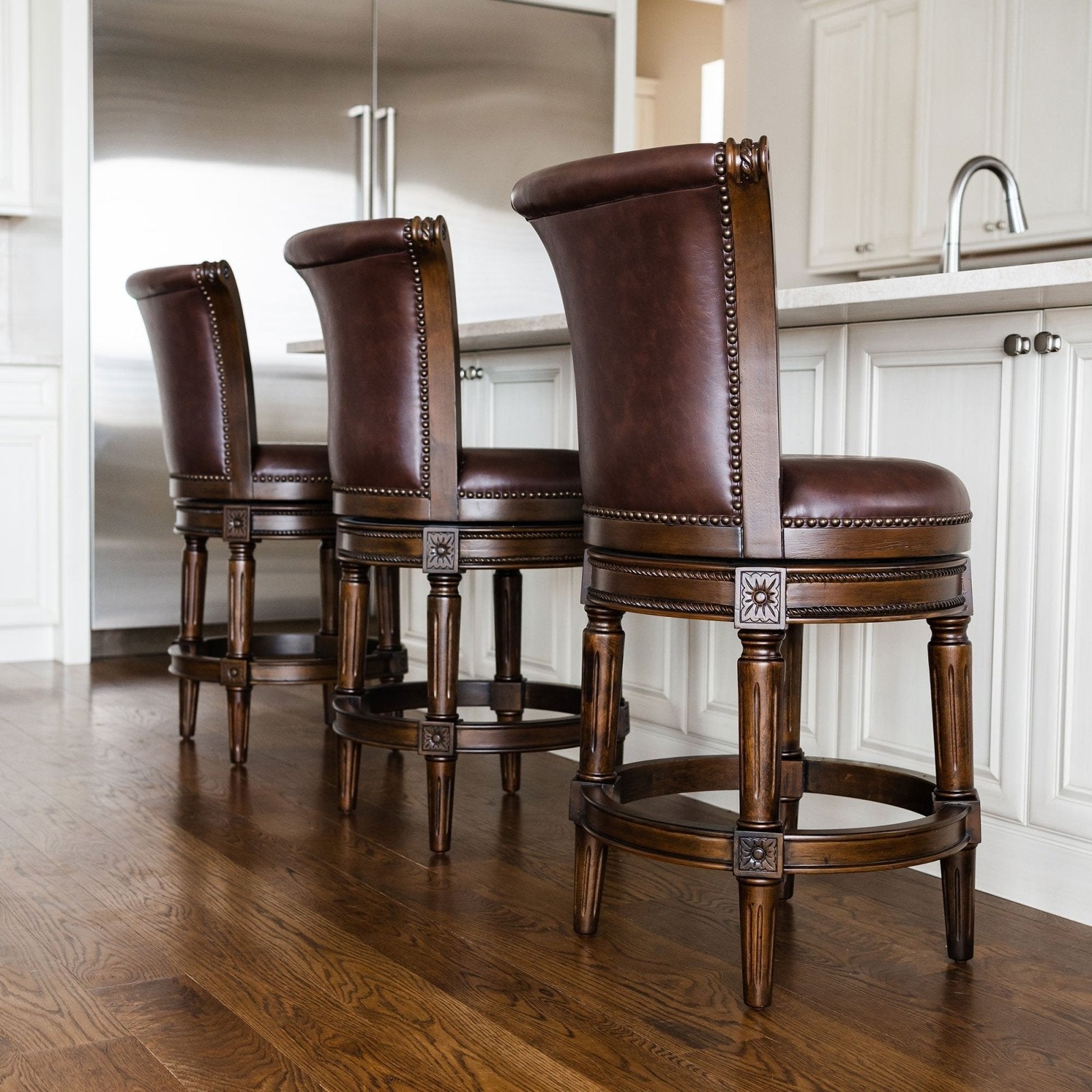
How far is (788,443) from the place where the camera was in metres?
2.37

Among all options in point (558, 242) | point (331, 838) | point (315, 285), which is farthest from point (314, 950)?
point (315, 285)

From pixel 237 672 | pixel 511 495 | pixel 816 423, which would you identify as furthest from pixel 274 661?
pixel 816 423

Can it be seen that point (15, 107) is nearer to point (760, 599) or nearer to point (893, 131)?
point (893, 131)

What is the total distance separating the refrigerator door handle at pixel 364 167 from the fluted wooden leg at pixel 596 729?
10.0 ft

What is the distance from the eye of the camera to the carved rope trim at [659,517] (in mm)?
1600

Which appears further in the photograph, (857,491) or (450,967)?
(450,967)

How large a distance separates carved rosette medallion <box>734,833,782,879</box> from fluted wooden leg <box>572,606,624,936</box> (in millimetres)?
260

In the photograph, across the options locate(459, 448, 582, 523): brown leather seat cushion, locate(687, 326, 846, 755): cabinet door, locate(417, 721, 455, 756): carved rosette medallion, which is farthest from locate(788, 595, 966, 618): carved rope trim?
locate(417, 721, 455, 756): carved rosette medallion

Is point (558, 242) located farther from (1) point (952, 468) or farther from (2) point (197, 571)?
(2) point (197, 571)

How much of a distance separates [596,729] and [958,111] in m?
3.26

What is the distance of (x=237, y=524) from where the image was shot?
2.88m

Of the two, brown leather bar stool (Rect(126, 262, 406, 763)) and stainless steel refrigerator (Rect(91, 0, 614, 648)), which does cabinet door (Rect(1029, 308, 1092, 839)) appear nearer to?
brown leather bar stool (Rect(126, 262, 406, 763))

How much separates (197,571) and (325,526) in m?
0.37

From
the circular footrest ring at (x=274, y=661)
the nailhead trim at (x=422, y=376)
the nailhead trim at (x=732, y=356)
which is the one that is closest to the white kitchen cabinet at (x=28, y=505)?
the circular footrest ring at (x=274, y=661)
